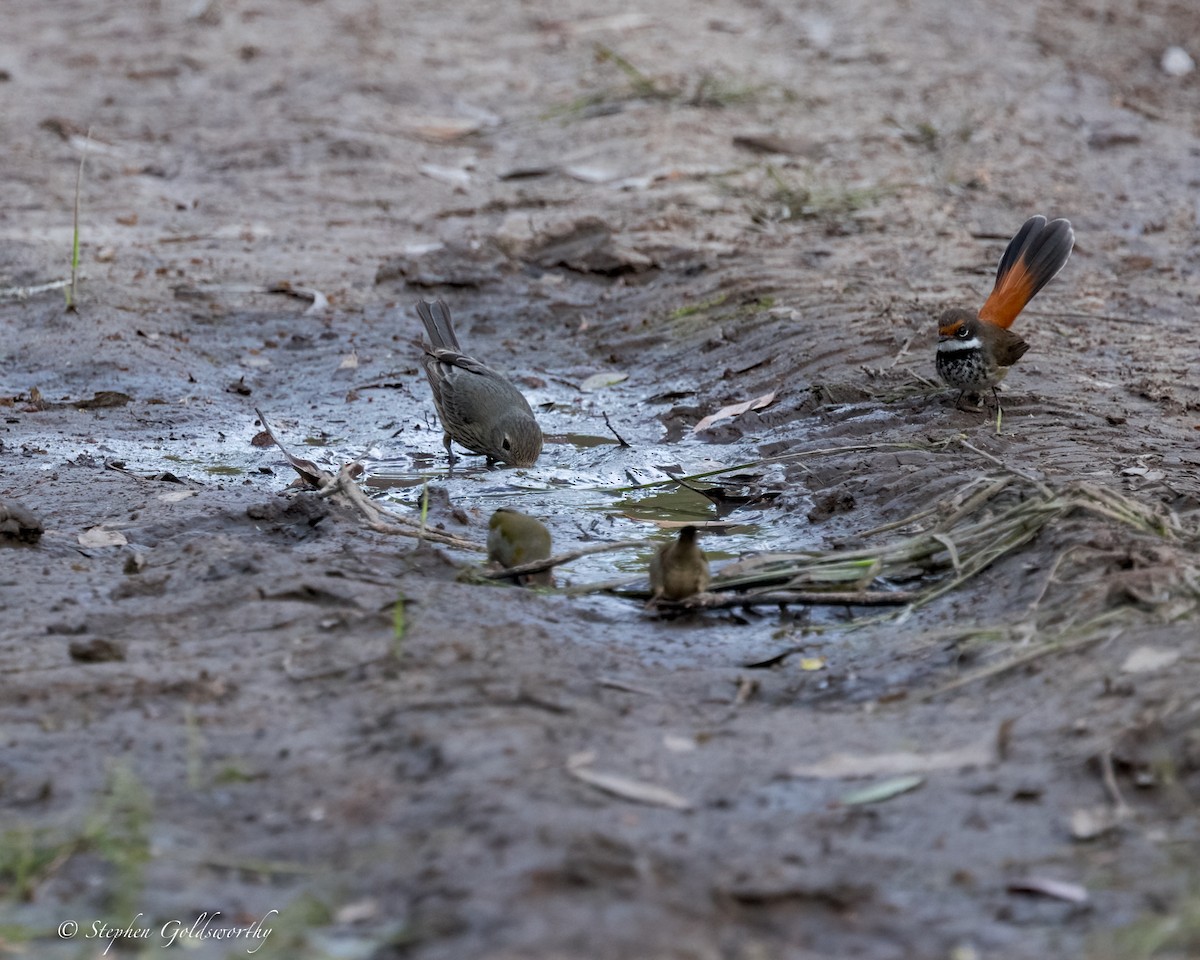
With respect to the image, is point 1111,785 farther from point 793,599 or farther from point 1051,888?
point 793,599

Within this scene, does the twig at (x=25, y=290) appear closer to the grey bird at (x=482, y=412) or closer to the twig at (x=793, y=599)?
the grey bird at (x=482, y=412)

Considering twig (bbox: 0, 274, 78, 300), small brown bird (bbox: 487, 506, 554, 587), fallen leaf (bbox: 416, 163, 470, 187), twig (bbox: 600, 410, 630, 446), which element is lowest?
twig (bbox: 0, 274, 78, 300)

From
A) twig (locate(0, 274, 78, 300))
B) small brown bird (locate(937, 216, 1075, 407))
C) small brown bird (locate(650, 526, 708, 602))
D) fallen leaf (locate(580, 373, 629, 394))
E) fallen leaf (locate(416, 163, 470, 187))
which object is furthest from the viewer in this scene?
fallen leaf (locate(416, 163, 470, 187))

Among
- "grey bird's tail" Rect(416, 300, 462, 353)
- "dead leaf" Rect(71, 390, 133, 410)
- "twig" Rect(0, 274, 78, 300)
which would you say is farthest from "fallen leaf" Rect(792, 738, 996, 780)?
"twig" Rect(0, 274, 78, 300)

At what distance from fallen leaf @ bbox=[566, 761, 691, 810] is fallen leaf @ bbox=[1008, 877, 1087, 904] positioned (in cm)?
70

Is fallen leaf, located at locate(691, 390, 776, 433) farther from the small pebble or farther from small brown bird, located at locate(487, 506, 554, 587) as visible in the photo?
the small pebble

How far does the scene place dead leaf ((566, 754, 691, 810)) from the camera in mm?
2975

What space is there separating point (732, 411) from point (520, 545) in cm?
238

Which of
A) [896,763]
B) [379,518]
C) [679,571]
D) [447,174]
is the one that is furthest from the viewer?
[447,174]

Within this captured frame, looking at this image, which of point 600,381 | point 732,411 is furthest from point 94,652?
point 600,381

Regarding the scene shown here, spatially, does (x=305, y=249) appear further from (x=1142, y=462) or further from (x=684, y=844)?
(x=684, y=844)

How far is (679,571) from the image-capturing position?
4285mm

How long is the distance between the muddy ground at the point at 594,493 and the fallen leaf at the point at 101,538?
3 cm

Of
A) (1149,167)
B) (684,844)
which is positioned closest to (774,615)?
(684,844)
